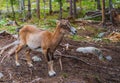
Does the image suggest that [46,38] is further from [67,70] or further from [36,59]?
[36,59]

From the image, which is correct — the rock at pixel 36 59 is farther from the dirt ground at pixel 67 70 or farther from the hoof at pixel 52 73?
the hoof at pixel 52 73

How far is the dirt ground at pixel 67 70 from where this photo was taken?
12414 mm

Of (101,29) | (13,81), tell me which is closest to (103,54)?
(13,81)

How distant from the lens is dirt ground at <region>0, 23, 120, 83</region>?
12414 mm

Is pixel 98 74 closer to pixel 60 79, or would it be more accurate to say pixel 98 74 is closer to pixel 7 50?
pixel 60 79

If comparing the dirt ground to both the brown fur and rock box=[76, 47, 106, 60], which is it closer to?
rock box=[76, 47, 106, 60]

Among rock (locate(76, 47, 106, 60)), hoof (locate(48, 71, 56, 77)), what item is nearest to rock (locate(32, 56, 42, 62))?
hoof (locate(48, 71, 56, 77))

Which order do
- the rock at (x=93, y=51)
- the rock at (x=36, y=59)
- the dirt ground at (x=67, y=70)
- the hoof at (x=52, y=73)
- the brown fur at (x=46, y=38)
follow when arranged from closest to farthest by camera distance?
the brown fur at (x=46, y=38), the dirt ground at (x=67, y=70), the hoof at (x=52, y=73), the rock at (x=36, y=59), the rock at (x=93, y=51)

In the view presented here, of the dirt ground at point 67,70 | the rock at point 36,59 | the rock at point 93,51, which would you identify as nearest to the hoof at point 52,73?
the dirt ground at point 67,70

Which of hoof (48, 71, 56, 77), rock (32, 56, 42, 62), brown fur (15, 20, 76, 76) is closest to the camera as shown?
brown fur (15, 20, 76, 76)

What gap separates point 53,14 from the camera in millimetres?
48531

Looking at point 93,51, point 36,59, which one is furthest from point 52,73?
point 93,51

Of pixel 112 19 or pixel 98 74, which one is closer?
pixel 98 74

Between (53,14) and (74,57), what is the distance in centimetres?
3377
